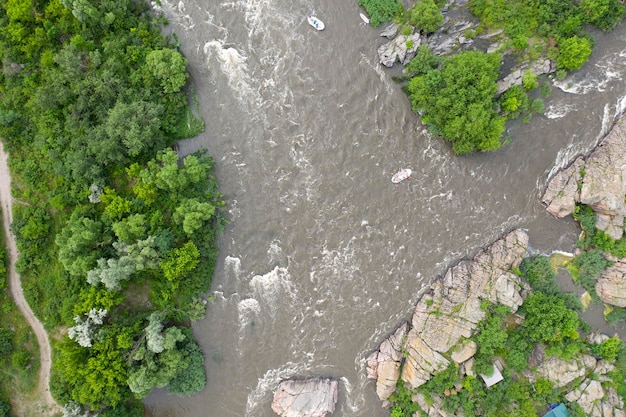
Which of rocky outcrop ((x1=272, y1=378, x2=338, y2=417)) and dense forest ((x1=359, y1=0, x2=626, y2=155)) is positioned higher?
dense forest ((x1=359, y1=0, x2=626, y2=155))

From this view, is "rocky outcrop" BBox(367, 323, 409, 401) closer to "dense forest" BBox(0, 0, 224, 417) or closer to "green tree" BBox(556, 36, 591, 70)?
"dense forest" BBox(0, 0, 224, 417)

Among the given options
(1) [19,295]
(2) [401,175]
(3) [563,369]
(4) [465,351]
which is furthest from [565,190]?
(1) [19,295]

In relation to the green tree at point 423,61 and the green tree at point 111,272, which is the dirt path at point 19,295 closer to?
the green tree at point 111,272

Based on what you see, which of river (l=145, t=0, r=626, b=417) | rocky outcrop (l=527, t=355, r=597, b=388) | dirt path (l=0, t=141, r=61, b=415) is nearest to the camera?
rocky outcrop (l=527, t=355, r=597, b=388)

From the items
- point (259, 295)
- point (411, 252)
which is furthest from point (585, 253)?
point (259, 295)

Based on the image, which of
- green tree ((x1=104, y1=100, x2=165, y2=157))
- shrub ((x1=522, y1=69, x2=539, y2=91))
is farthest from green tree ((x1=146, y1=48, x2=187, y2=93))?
shrub ((x1=522, y1=69, x2=539, y2=91))

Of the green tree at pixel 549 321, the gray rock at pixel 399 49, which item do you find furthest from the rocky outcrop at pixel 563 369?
the gray rock at pixel 399 49

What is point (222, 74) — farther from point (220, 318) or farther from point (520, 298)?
point (520, 298)
